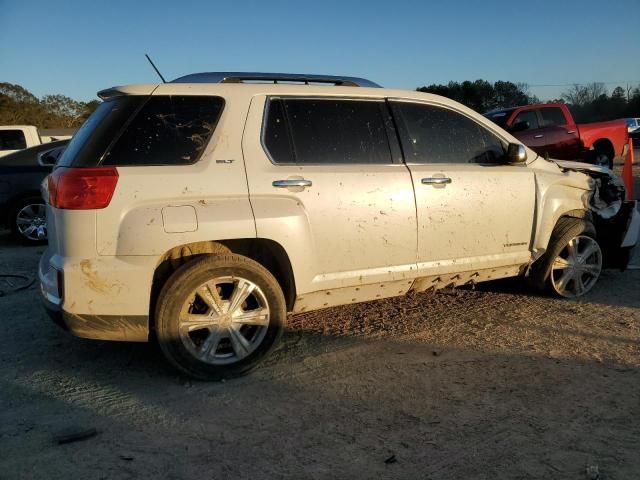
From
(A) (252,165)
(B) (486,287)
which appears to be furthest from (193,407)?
(B) (486,287)

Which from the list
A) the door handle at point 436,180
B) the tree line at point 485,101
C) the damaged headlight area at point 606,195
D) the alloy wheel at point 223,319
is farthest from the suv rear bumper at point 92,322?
the tree line at point 485,101

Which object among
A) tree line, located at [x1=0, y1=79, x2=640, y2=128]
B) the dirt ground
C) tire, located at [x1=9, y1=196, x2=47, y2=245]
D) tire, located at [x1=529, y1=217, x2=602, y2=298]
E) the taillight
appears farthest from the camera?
tree line, located at [x1=0, y1=79, x2=640, y2=128]

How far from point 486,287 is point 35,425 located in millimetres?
4146

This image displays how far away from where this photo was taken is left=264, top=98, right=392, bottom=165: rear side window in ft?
12.0

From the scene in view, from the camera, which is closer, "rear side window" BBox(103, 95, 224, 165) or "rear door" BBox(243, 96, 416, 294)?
"rear side window" BBox(103, 95, 224, 165)

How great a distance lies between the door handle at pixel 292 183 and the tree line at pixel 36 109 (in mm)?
43687

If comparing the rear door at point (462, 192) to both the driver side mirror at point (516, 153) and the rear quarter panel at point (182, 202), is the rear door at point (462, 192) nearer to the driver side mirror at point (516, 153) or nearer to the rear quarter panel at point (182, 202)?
the driver side mirror at point (516, 153)

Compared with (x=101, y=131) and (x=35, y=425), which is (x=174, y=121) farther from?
(x=35, y=425)

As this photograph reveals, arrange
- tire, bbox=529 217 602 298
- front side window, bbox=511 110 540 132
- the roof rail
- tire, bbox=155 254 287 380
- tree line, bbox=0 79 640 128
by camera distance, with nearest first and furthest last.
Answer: tire, bbox=155 254 287 380
the roof rail
tire, bbox=529 217 602 298
front side window, bbox=511 110 540 132
tree line, bbox=0 79 640 128

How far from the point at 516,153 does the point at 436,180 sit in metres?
0.86

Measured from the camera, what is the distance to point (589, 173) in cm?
523

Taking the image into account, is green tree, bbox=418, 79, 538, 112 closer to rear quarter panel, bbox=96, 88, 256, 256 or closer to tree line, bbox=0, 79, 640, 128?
tree line, bbox=0, 79, 640, 128

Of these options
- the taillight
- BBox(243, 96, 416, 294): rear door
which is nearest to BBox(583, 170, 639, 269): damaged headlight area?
BBox(243, 96, 416, 294): rear door

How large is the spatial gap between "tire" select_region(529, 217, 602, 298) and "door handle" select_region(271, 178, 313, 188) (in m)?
2.48
